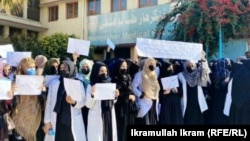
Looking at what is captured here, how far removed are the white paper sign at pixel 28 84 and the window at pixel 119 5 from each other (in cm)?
1470

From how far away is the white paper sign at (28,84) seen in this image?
4.63 meters

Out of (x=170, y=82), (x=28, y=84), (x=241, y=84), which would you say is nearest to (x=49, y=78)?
(x=28, y=84)

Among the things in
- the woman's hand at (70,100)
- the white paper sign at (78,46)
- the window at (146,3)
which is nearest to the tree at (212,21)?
the window at (146,3)

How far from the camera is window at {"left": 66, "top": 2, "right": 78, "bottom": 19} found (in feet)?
70.9

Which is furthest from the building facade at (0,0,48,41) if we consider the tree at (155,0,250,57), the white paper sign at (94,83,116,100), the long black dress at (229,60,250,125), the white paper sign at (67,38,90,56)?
the long black dress at (229,60,250,125)

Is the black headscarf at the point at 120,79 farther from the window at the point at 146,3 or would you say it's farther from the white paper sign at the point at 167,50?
the window at the point at 146,3

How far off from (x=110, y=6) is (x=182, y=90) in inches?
568

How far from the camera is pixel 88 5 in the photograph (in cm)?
2092

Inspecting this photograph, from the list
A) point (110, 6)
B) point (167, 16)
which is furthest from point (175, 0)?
point (110, 6)

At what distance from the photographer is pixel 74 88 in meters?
4.80

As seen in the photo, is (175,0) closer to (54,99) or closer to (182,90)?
(182,90)

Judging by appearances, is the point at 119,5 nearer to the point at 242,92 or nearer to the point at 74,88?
the point at 242,92

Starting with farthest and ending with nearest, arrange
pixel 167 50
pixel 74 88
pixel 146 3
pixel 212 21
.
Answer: pixel 146 3, pixel 212 21, pixel 167 50, pixel 74 88

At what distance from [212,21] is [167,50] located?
7.61m
